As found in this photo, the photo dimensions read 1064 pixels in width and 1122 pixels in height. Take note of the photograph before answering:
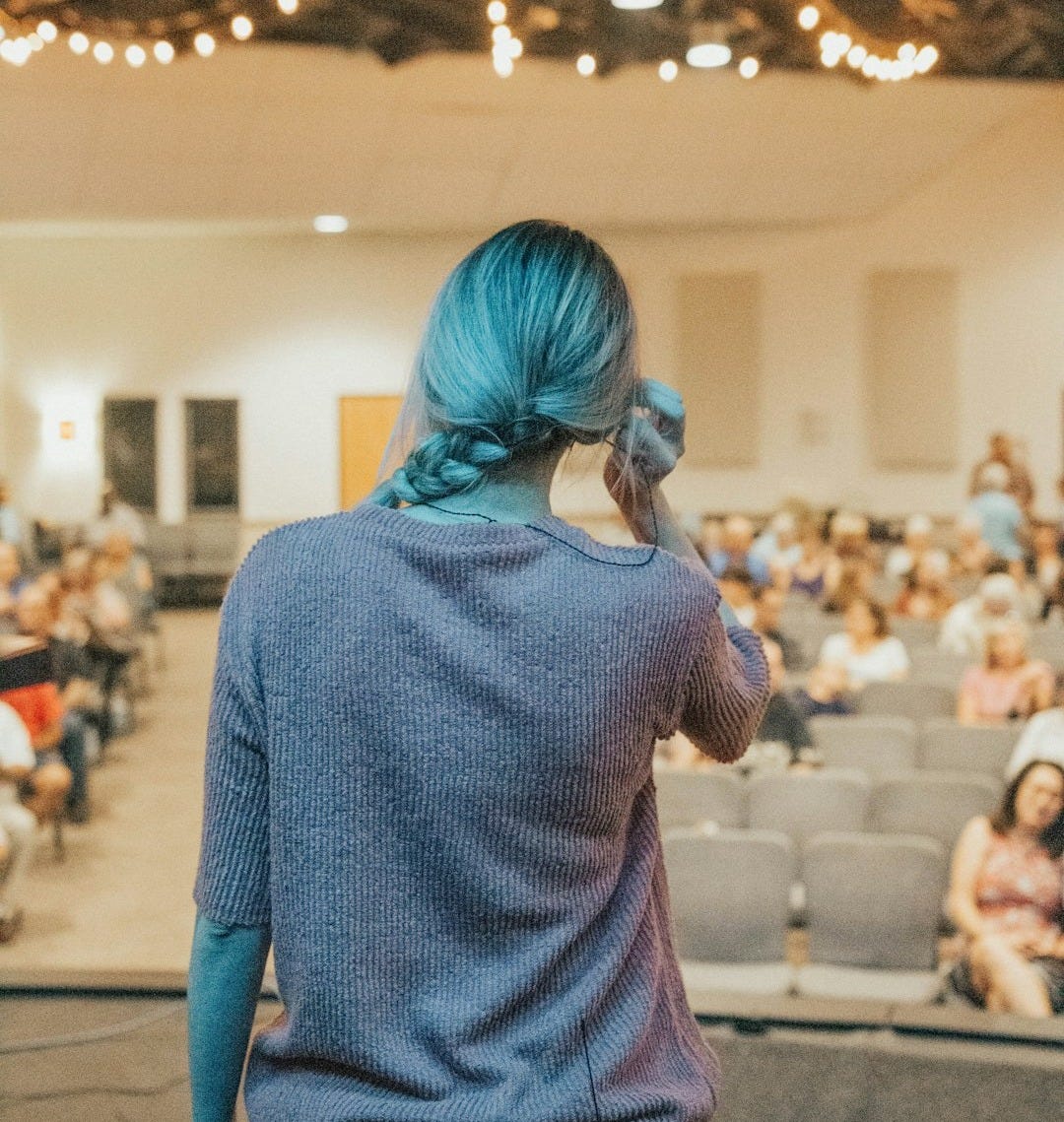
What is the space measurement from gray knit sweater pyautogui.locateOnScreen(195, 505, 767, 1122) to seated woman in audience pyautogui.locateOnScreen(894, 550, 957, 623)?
777cm

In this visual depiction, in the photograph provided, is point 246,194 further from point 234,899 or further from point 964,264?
point 234,899

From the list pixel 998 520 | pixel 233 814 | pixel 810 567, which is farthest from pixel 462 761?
pixel 998 520

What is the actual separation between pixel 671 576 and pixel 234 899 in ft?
1.24

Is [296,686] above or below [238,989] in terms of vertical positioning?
above

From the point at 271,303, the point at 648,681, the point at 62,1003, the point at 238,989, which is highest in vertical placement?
the point at 271,303

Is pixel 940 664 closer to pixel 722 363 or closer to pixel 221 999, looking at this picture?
pixel 221 999

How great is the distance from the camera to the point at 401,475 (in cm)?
98

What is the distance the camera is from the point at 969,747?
5504 millimetres

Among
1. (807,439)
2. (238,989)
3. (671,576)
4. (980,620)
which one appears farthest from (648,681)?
(807,439)

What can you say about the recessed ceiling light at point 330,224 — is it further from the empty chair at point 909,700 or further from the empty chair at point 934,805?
the empty chair at point 934,805

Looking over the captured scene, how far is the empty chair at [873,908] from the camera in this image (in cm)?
408

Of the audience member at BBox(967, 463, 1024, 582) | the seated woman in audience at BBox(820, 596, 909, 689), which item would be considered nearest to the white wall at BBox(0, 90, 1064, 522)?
the audience member at BBox(967, 463, 1024, 582)

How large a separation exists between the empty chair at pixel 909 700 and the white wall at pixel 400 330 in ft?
25.9

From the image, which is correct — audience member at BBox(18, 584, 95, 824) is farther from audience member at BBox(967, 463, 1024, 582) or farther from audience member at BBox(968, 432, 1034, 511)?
audience member at BBox(968, 432, 1034, 511)
